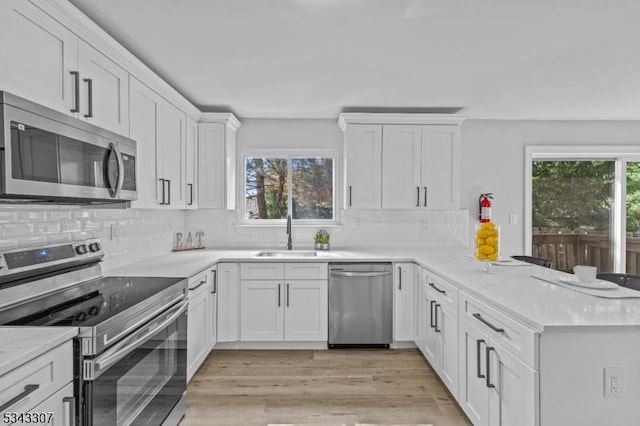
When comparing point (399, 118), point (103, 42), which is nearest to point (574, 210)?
point (399, 118)

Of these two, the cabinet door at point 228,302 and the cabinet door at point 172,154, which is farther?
the cabinet door at point 228,302

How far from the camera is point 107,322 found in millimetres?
1579

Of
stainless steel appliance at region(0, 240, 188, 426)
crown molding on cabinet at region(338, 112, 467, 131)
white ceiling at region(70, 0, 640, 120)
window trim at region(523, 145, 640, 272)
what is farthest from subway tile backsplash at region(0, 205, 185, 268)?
window trim at region(523, 145, 640, 272)

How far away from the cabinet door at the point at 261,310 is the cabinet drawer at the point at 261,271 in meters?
0.04

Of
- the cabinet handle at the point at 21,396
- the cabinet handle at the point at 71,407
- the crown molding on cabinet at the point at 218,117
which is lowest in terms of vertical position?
the cabinet handle at the point at 71,407

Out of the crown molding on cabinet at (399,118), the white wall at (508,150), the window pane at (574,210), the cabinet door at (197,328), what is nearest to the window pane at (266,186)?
the crown molding on cabinet at (399,118)

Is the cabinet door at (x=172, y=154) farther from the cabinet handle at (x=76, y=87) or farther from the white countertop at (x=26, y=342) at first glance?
the white countertop at (x=26, y=342)

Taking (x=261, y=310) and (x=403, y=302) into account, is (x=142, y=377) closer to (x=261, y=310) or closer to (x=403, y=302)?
(x=261, y=310)

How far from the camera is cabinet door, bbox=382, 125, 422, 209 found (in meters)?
4.14

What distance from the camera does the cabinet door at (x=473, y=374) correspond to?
2.11 m

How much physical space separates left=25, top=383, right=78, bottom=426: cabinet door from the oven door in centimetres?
6

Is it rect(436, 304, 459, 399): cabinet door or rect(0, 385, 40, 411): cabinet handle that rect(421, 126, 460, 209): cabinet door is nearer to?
rect(436, 304, 459, 399): cabinet door

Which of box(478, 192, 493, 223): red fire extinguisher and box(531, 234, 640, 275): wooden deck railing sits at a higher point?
box(478, 192, 493, 223): red fire extinguisher

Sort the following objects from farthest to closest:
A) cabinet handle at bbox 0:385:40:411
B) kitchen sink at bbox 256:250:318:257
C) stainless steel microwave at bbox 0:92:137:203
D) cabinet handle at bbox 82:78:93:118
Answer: kitchen sink at bbox 256:250:318:257, cabinet handle at bbox 82:78:93:118, stainless steel microwave at bbox 0:92:137:203, cabinet handle at bbox 0:385:40:411
